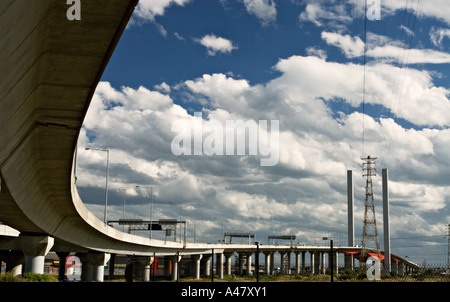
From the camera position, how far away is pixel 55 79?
49.5ft

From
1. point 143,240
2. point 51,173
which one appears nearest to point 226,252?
point 143,240

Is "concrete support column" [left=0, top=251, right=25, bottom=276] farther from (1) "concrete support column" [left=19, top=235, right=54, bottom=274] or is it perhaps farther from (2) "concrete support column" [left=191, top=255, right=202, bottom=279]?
(2) "concrete support column" [left=191, top=255, right=202, bottom=279]

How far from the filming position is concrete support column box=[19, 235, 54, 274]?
47.8 m

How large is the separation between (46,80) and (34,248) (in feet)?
120

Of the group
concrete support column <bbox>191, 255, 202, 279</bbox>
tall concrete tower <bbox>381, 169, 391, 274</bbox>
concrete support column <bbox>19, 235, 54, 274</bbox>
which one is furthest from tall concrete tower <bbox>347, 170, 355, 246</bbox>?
concrete support column <bbox>19, 235, 54, 274</bbox>

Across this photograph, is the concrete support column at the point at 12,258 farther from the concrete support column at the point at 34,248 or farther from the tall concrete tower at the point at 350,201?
the tall concrete tower at the point at 350,201

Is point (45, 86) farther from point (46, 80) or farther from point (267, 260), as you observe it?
point (267, 260)

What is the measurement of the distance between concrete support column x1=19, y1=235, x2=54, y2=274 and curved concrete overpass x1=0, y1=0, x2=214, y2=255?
61.3ft

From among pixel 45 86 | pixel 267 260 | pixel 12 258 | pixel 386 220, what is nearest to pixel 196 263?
pixel 267 260

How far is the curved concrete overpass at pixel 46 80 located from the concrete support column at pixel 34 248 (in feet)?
61.3

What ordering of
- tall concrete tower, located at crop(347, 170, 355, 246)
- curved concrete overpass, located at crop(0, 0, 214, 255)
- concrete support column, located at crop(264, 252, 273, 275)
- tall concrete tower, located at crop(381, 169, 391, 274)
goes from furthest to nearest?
tall concrete tower, located at crop(347, 170, 355, 246) < concrete support column, located at crop(264, 252, 273, 275) < tall concrete tower, located at crop(381, 169, 391, 274) < curved concrete overpass, located at crop(0, 0, 214, 255)
